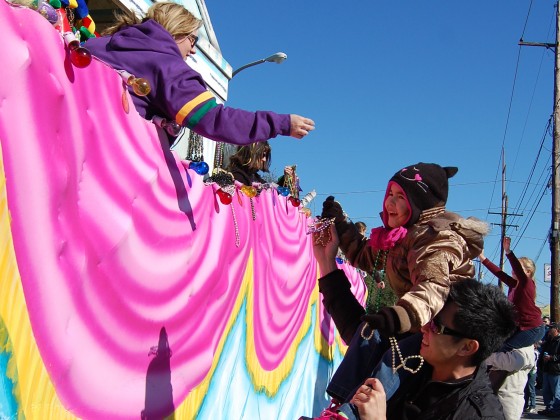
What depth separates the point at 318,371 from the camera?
4.98 m

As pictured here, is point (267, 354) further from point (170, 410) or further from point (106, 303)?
point (106, 303)

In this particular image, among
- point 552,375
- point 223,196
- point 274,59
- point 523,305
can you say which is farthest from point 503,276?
point 274,59

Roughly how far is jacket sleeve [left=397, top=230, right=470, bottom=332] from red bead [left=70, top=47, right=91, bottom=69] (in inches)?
49.6

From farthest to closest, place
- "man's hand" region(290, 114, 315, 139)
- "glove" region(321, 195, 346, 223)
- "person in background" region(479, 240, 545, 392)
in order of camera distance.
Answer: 1. "person in background" region(479, 240, 545, 392)
2. "glove" region(321, 195, 346, 223)
3. "man's hand" region(290, 114, 315, 139)

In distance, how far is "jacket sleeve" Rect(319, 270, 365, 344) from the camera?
3131mm

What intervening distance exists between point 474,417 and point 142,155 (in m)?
1.40

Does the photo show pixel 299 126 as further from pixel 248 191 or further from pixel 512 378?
pixel 512 378

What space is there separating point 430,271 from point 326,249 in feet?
2.80

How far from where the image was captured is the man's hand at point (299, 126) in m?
2.56

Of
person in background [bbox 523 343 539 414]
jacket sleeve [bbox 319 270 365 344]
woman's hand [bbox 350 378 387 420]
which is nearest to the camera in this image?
woman's hand [bbox 350 378 387 420]

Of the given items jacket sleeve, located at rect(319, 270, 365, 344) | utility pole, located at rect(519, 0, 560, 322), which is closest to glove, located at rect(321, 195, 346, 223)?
jacket sleeve, located at rect(319, 270, 365, 344)

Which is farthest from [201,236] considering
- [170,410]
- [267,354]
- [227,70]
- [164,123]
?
[227,70]

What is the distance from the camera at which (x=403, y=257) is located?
282 cm

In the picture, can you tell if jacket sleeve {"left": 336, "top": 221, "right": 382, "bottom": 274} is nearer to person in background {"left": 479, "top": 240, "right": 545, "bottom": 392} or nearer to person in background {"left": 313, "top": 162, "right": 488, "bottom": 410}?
person in background {"left": 313, "top": 162, "right": 488, "bottom": 410}
